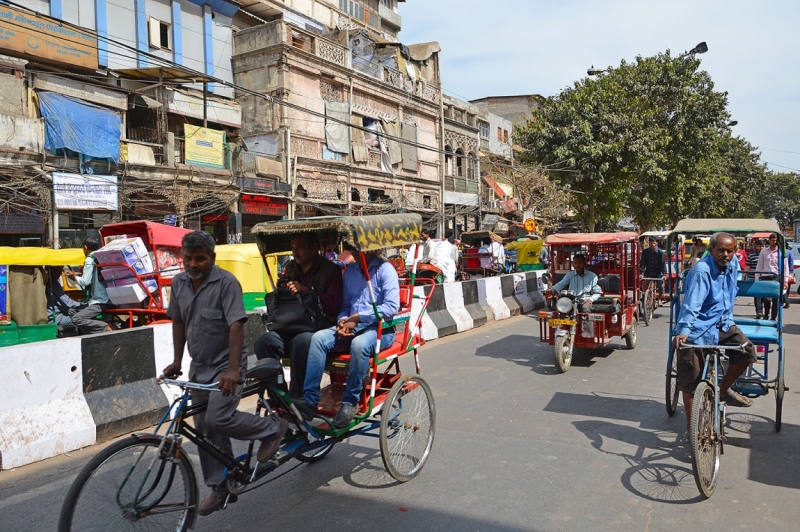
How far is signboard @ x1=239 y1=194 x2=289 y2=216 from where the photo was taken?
74.4ft

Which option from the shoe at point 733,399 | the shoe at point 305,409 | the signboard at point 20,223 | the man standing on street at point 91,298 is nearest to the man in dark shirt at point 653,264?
the shoe at point 733,399

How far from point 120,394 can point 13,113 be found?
526 inches

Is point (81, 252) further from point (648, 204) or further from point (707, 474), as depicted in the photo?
point (648, 204)

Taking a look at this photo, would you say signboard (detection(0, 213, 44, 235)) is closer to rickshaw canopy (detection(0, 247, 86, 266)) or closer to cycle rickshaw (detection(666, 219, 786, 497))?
rickshaw canopy (detection(0, 247, 86, 266))

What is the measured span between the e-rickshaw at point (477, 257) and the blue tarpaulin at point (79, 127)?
12573 mm

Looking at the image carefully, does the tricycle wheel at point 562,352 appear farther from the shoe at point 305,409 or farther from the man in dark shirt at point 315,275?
the shoe at point 305,409

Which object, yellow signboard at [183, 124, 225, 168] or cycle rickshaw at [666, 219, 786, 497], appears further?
yellow signboard at [183, 124, 225, 168]

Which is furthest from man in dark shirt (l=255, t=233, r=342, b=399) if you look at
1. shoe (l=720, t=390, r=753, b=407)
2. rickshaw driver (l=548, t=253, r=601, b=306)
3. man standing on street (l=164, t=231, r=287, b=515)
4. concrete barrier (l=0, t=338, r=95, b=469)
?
rickshaw driver (l=548, t=253, r=601, b=306)

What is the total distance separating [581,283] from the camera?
9.65m

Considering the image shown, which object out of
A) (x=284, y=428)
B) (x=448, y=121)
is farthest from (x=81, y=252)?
(x=448, y=121)

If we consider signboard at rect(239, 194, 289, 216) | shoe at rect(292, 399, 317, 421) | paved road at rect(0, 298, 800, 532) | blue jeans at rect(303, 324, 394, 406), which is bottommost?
paved road at rect(0, 298, 800, 532)

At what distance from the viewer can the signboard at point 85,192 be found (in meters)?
16.3

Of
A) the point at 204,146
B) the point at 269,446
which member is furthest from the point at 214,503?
the point at 204,146

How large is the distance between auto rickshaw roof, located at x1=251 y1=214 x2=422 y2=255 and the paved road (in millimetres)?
1856
